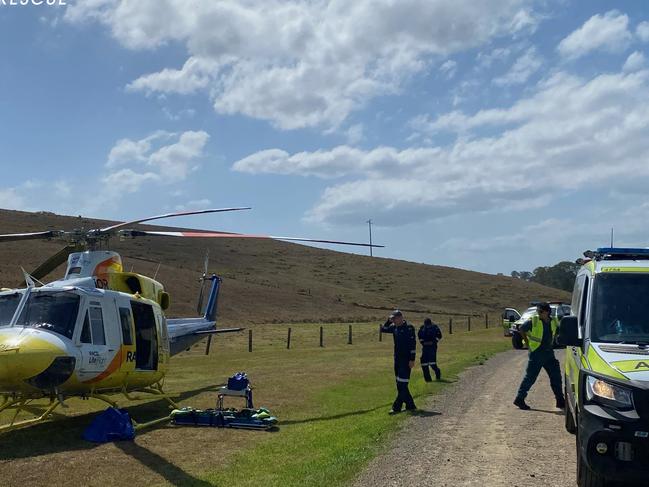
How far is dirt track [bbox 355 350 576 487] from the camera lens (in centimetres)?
759

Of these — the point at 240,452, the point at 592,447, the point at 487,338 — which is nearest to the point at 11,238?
the point at 240,452

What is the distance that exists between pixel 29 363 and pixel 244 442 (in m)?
3.30

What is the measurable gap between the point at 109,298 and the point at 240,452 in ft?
13.0

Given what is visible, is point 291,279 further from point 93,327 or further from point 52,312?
point 52,312

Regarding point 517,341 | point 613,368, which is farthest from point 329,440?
point 517,341

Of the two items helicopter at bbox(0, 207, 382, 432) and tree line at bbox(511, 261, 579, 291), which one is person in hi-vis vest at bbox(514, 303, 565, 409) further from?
tree line at bbox(511, 261, 579, 291)

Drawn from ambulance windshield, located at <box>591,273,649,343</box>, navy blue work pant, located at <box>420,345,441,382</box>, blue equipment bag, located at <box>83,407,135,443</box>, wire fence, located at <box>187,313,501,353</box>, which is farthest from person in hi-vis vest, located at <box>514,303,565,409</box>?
wire fence, located at <box>187,313,501,353</box>

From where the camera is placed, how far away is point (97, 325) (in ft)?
37.9

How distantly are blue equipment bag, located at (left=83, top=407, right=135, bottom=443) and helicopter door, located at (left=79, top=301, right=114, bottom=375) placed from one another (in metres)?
0.85

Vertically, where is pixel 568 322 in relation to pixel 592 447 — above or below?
above

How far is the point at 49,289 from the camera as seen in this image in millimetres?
11180

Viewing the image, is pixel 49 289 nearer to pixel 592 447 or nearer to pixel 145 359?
pixel 145 359

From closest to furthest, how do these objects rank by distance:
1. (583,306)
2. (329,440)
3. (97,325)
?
(583,306) → (329,440) → (97,325)

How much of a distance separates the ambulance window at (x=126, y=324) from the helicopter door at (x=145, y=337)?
258mm
